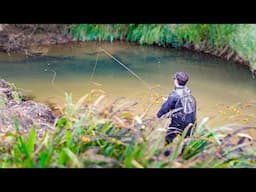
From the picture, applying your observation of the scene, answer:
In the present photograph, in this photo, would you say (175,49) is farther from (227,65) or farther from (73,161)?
(73,161)

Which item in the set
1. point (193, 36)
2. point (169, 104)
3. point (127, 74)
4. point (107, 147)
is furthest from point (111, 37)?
point (107, 147)

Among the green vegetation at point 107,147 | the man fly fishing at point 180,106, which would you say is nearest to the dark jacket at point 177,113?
the man fly fishing at point 180,106

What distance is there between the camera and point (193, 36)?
15383mm

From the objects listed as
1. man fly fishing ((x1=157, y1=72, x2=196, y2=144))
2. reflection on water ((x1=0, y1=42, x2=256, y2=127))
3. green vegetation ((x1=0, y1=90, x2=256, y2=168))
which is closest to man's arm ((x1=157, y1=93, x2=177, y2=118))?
man fly fishing ((x1=157, y1=72, x2=196, y2=144))

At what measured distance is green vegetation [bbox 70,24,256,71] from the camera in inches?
500

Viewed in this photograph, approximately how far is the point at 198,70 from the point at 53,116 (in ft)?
21.0

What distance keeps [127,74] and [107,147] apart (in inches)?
380

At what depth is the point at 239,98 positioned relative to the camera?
1043 cm

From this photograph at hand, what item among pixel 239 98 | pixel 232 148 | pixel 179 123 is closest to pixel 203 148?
pixel 232 148

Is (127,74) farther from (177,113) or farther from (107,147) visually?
(107,147)

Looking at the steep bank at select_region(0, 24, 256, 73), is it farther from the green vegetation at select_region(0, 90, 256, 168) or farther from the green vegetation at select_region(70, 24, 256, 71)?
the green vegetation at select_region(0, 90, 256, 168)

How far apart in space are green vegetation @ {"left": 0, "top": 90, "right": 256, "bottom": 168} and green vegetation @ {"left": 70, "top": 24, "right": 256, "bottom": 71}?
9.49m

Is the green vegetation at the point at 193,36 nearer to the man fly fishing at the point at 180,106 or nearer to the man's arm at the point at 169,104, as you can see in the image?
the man fly fishing at the point at 180,106

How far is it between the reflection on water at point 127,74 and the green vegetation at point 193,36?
0.48 meters
